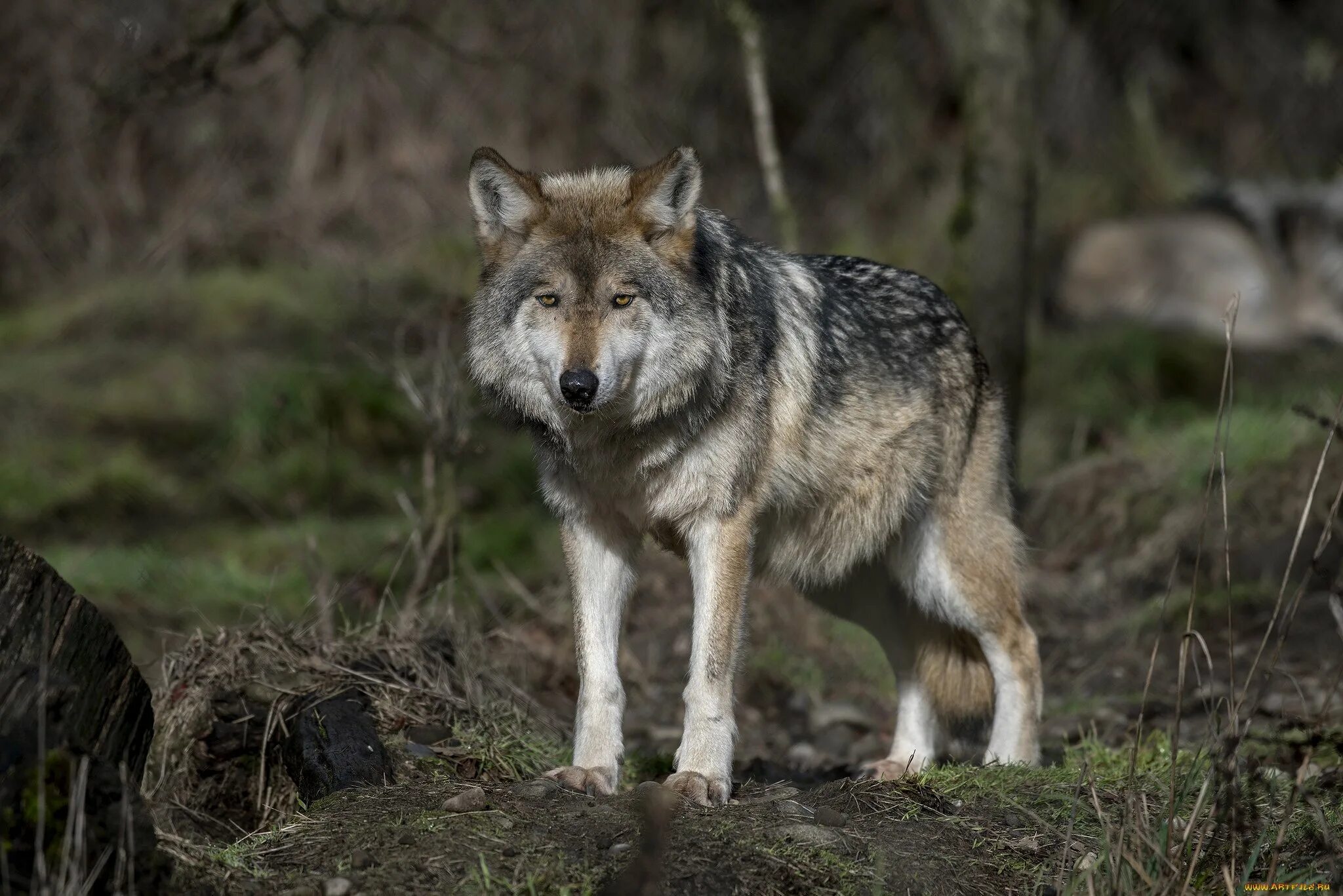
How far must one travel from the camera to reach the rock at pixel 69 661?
3420mm

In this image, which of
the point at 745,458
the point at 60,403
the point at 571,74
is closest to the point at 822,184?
the point at 571,74

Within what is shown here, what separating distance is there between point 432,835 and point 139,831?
93 cm

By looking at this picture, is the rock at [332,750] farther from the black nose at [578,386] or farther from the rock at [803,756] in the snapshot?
Answer: the rock at [803,756]

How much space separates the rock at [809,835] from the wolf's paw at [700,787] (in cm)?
39

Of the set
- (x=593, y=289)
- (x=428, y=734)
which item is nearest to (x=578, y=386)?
(x=593, y=289)

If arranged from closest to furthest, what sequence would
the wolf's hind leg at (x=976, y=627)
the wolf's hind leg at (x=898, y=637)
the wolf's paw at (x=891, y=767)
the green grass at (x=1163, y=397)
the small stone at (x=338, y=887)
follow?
1. the small stone at (x=338, y=887)
2. the wolf's paw at (x=891, y=767)
3. the wolf's hind leg at (x=976, y=627)
4. the wolf's hind leg at (x=898, y=637)
5. the green grass at (x=1163, y=397)

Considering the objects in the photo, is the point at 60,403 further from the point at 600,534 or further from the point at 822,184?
the point at 822,184

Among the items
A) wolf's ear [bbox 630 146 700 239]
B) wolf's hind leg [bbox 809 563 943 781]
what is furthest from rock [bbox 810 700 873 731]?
wolf's ear [bbox 630 146 700 239]

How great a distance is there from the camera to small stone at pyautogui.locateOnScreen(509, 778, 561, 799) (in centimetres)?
442

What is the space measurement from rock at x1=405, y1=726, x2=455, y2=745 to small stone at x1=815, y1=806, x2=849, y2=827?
5.15ft

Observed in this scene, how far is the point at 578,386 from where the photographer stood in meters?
4.41

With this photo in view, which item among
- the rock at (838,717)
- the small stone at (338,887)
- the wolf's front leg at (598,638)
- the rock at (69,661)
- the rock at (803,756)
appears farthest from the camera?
the rock at (838,717)

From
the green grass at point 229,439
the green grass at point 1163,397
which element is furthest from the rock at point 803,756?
the green grass at point 1163,397

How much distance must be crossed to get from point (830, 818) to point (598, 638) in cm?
113
